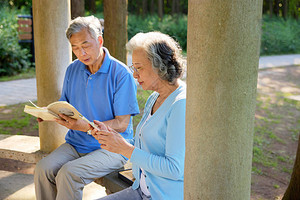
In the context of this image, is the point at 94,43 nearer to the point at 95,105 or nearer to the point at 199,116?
the point at 95,105

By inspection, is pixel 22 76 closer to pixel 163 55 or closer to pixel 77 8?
pixel 77 8

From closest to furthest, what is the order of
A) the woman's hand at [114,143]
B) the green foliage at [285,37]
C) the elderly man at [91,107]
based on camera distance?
the woman's hand at [114,143] < the elderly man at [91,107] < the green foliage at [285,37]

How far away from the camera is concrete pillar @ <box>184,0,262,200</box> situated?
1.47m

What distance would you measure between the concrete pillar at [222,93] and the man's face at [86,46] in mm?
1669

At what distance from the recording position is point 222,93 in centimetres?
150

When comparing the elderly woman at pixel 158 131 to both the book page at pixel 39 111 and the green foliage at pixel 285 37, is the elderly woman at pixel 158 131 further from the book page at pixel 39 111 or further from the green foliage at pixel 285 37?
the green foliage at pixel 285 37

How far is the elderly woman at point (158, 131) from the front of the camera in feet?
7.15

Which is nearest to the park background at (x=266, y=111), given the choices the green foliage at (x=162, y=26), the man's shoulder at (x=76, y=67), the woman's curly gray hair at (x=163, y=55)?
the woman's curly gray hair at (x=163, y=55)

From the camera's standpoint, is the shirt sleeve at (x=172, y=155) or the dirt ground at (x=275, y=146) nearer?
the shirt sleeve at (x=172, y=155)

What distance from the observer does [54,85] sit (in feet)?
12.7

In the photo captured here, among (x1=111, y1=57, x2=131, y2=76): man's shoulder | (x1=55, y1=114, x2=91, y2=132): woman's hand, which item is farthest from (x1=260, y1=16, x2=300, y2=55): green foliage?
(x1=55, y1=114, x2=91, y2=132): woman's hand

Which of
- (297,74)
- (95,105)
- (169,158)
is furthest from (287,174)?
(297,74)

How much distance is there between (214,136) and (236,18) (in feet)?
1.56

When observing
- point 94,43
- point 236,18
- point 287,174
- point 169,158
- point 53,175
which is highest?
point 236,18
